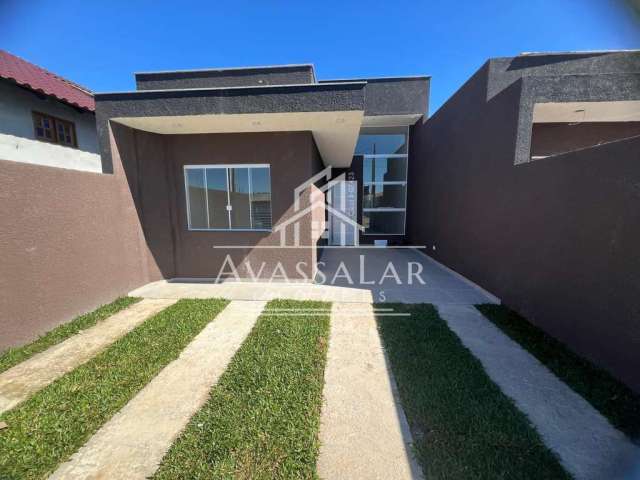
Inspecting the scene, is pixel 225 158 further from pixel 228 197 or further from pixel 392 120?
pixel 392 120

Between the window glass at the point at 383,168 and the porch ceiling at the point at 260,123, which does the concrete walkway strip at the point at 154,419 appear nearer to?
the porch ceiling at the point at 260,123

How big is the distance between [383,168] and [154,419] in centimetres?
1105

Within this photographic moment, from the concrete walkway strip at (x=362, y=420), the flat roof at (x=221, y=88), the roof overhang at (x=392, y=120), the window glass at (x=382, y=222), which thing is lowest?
the concrete walkway strip at (x=362, y=420)

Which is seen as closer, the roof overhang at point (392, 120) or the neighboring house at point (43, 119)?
the neighboring house at point (43, 119)

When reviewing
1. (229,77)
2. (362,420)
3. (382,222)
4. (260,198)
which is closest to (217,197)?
(260,198)

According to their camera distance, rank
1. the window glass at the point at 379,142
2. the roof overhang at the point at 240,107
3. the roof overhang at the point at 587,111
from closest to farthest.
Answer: the roof overhang at the point at 240,107
the roof overhang at the point at 587,111
the window glass at the point at 379,142

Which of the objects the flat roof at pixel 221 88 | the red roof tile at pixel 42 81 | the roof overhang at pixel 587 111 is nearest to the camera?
the flat roof at pixel 221 88

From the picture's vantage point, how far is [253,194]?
5.79 meters

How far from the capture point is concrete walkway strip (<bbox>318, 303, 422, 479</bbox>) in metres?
1.75

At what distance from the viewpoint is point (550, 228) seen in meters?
3.59

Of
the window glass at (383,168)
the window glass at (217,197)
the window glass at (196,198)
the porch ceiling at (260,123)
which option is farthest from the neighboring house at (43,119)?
the window glass at (383,168)

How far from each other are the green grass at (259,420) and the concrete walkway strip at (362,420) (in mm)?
117

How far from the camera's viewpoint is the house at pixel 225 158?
14.1ft

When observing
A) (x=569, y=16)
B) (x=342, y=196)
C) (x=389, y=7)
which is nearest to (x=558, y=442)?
(x=569, y=16)
